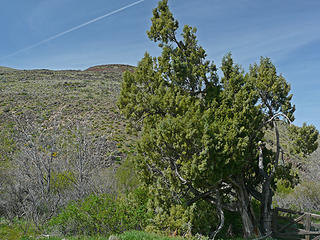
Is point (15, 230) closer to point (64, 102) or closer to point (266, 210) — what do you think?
point (266, 210)

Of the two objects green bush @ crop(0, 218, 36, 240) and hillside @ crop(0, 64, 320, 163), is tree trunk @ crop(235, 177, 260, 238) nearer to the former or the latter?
green bush @ crop(0, 218, 36, 240)

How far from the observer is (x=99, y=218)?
8.26 metres

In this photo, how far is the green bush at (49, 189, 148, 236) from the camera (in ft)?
27.5

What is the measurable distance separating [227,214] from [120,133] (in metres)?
18.7

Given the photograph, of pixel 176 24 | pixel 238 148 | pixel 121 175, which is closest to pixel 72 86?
pixel 121 175

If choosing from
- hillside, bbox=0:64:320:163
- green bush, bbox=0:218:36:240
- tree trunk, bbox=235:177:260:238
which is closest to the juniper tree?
tree trunk, bbox=235:177:260:238

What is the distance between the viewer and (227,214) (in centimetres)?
1021

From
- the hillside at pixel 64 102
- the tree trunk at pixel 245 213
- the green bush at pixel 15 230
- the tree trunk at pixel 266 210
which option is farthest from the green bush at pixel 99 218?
the hillside at pixel 64 102

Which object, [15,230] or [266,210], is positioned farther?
[15,230]

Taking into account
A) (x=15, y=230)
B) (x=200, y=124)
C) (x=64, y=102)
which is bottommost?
(x=15, y=230)

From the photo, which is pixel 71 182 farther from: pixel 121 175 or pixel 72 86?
pixel 72 86

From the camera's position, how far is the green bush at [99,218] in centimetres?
838

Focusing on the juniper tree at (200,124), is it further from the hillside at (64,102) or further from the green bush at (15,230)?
the hillside at (64,102)

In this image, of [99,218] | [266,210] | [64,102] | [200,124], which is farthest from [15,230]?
[64,102]
